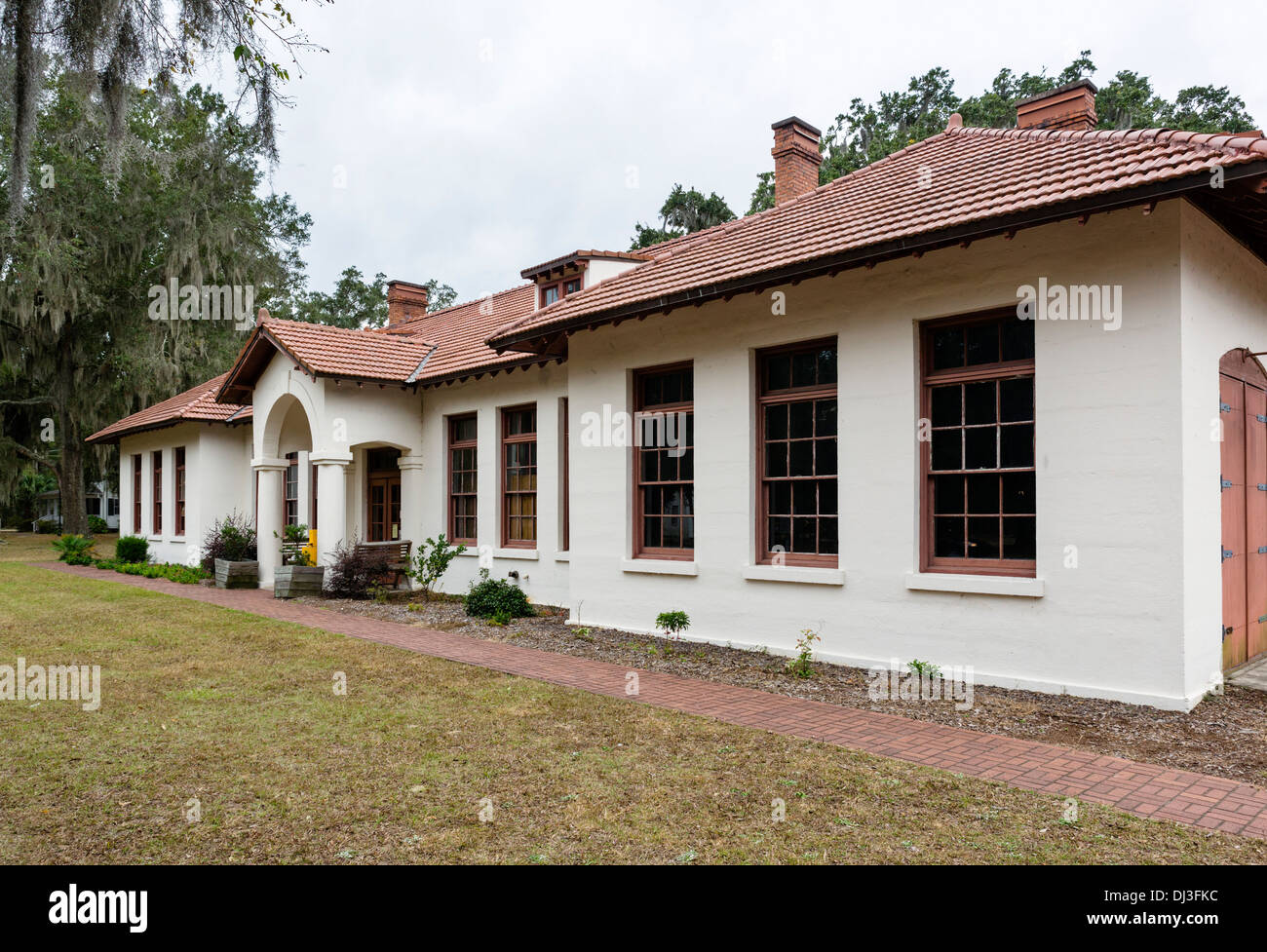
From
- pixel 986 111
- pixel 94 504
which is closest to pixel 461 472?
pixel 986 111

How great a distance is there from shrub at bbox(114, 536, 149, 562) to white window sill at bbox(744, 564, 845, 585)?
66.7 feet

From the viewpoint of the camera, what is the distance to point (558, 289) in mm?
15203

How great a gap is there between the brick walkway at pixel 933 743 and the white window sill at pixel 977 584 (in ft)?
5.13

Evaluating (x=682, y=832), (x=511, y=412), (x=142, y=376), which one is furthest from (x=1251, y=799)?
(x=142, y=376)

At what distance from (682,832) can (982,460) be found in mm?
5078

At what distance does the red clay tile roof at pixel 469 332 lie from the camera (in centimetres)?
1481

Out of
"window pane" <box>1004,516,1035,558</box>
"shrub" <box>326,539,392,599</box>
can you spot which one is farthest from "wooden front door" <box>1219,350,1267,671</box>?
"shrub" <box>326,539,392,599</box>

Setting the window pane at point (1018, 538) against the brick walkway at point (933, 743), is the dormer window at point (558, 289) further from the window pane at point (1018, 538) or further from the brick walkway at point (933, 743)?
the window pane at point (1018, 538)

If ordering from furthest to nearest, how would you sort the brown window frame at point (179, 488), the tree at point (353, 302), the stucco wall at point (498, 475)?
the tree at point (353, 302)
the brown window frame at point (179, 488)
the stucco wall at point (498, 475)

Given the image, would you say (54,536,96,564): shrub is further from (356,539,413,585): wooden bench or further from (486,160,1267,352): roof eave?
(486,160,1267,352): roof eave

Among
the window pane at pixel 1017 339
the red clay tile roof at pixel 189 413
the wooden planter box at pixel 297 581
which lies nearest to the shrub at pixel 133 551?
the red clay tile roof at pixel 189 413

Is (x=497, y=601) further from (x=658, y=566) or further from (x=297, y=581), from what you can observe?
(x=297, y=581)

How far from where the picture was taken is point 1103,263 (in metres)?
7.33

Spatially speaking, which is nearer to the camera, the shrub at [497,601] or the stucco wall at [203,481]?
the shrub at [497,601]
